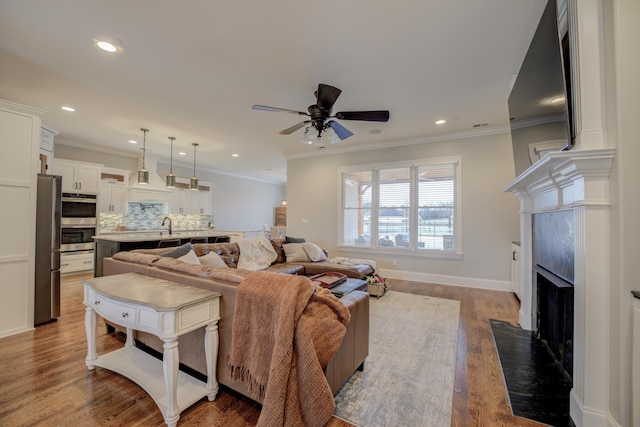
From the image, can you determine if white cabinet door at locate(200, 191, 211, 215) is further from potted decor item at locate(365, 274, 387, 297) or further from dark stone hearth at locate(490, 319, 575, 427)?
dark stone hearth at locate(490, 319, 575, 427)

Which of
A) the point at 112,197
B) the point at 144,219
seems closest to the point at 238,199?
the point at 144,219

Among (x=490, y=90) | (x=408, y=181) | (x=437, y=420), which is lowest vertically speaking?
(x=437, y=420)

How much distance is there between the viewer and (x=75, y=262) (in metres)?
5.23

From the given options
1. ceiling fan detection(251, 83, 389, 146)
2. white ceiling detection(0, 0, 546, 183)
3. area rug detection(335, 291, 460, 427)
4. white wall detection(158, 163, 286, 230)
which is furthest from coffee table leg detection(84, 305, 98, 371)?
white wall detection(158, 163, 286, 230)

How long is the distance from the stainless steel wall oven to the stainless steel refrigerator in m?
2.64

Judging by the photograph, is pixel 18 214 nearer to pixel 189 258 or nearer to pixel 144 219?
pixel 189 258

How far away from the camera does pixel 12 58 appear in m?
2.70

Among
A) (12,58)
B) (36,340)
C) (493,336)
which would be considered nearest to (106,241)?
(36,340)

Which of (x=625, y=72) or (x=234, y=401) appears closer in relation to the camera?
(x=625, y=72)

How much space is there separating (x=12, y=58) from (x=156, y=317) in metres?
3.33

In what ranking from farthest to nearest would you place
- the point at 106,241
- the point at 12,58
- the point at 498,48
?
the point at 106,241
the point at 12,58
the point at 498,48

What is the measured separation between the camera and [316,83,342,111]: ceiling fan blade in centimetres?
263

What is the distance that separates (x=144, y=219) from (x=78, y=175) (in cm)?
165

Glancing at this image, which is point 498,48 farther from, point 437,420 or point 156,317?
point 156,317
